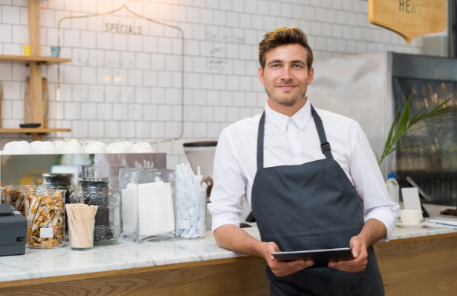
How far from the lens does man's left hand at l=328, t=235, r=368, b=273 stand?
1573mm

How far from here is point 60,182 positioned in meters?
1.94

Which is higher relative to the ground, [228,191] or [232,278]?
[228,191]

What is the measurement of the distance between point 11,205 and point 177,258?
692mm

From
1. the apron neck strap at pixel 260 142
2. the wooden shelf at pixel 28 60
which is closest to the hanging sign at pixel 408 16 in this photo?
the apron neck strap at pixel 260 142

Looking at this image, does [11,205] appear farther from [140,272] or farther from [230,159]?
[230,159]

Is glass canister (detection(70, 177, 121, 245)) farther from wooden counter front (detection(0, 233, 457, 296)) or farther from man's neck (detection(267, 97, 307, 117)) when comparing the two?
man's neck (detection(267, 97, 307, 117))

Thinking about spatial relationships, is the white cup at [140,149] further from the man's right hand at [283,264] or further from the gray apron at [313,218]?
the man's right hand at [283,264]

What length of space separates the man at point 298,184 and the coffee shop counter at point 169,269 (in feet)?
0.45

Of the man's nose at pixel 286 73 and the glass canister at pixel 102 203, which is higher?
the man's nose at pixel 286 73

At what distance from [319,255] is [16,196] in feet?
4.06

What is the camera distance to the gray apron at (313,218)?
1.71 m

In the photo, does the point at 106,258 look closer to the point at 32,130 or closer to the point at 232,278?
the point at 232,278

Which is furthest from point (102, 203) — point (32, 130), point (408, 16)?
point (32, 130)

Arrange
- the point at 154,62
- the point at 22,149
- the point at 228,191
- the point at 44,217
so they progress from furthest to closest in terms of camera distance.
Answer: the point at 154,62 → the point at 22,149 → the point at 228,191 → the point at 44,217
